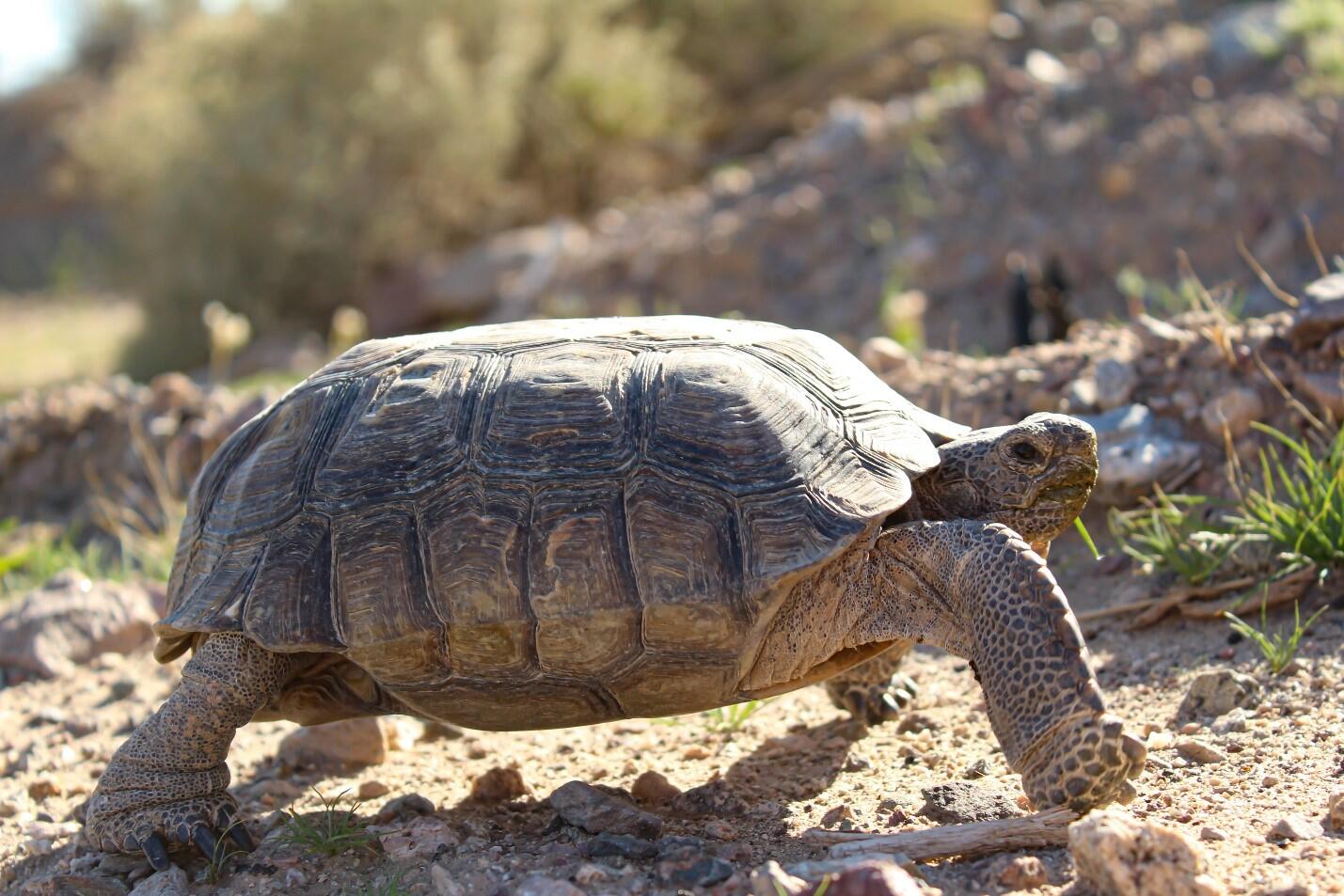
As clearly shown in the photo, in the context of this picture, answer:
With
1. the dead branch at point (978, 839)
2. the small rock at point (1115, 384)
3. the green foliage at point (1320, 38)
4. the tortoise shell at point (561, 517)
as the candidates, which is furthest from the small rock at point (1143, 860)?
the green foliage at point (1320, 38)

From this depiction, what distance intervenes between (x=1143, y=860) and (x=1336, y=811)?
574 mm

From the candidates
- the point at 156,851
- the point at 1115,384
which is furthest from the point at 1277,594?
the point at 156,851

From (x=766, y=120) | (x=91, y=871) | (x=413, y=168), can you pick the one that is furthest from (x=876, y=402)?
(x=766, y=120)

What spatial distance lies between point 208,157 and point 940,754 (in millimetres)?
12492

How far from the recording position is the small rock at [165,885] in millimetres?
2979

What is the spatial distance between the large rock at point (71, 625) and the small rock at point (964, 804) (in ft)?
10.7

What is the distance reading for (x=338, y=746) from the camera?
393 cm

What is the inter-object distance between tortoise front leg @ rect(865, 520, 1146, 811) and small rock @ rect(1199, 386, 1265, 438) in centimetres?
186

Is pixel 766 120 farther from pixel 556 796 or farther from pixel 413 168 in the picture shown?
pixel 556 796

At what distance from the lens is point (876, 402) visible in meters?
3.34

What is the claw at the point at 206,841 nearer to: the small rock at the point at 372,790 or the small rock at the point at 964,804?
the small rock at the point at 372,790

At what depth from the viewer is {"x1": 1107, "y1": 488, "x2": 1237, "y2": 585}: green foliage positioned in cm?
403

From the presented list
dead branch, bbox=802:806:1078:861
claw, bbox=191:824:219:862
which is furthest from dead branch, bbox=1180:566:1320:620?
claw, bbox=191:824:219:862

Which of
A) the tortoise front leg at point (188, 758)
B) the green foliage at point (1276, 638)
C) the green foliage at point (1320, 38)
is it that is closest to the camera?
the tortoise front leg at point (188, 758)
